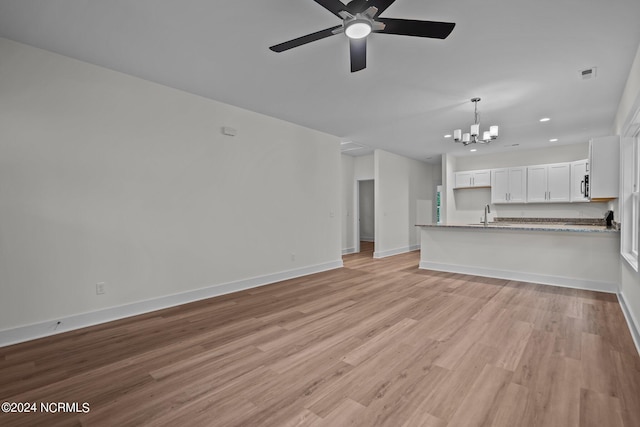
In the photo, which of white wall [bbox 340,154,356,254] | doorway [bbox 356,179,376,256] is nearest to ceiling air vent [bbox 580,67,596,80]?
white wall [bbox 340,154,356,254]

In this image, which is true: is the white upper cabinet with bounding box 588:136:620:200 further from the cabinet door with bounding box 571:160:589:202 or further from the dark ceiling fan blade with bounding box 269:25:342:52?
the dark ceiling fan blade with bounding box 269:25:342:52

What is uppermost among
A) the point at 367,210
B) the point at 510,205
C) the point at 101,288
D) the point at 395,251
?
the point at 510,205

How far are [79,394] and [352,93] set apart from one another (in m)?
3.90

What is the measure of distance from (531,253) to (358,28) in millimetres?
4615

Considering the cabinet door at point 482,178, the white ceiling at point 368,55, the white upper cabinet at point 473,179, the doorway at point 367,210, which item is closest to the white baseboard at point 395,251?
the doorway at point 367,210

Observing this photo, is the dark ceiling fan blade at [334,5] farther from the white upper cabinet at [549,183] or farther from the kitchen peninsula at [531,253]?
the white upper cabinet at [549,183]

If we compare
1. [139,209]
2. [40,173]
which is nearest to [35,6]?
[40,173]

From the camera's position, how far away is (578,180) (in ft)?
20.8

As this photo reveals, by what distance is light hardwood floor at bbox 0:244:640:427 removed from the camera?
1720 mm

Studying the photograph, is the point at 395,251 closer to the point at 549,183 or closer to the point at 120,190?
the point at 549,183

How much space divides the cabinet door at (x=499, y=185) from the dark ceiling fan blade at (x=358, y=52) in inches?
251

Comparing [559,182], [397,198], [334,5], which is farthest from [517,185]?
[334,5]

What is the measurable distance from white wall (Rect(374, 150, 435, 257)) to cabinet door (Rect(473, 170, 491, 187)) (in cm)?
161

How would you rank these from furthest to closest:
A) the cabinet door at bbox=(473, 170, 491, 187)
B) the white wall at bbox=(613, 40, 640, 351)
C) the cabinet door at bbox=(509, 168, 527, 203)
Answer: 1. the cabinet door at bbox=(473, 170, 491, 187)
2. the cabinet door at bbox=(509, 168, 527, 203)
3. the white wall at bbox=(613, 40, 640, 351)
